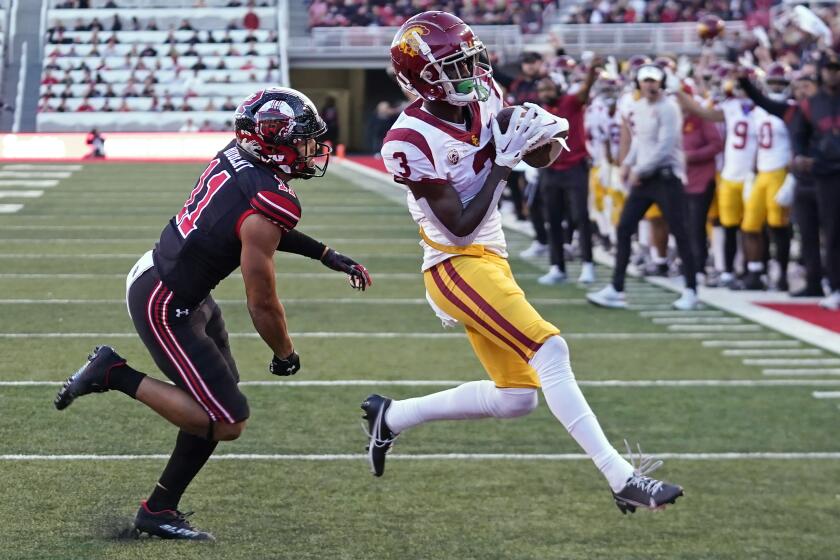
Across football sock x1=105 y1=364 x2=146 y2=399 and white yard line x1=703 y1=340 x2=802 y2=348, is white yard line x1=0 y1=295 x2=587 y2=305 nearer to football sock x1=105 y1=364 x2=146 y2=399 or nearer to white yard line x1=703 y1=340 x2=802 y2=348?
white yard line x1=703 y1=340 x2=802 y2=348

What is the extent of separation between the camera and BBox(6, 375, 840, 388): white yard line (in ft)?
25.5

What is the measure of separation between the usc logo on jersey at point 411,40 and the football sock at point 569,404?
1058mm

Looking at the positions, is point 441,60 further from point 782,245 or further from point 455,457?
point 782,245

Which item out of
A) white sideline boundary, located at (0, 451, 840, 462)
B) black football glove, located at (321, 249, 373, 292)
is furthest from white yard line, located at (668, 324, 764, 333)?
black football glove, located at (321, 249, 373, 292)

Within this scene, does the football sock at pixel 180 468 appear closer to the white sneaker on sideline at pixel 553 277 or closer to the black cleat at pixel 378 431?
the black cleat at pixel 378 431

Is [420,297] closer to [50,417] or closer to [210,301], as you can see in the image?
[50,417]

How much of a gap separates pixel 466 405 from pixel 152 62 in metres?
32.8

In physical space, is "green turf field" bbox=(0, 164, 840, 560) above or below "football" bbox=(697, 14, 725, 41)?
below

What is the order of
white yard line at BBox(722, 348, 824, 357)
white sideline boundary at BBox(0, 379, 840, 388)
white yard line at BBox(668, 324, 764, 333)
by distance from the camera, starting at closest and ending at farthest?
1. white sideline boundary at BBox(0, 379, 840, 388)
2. white yard line at BBox(722, 348, 824, 357)
3. white yard line at BBox(668, 324, 764, 333)

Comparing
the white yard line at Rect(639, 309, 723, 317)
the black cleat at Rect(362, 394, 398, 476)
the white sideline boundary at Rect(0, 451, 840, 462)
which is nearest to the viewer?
the black cleat at Rect(362, 394, 398, 476)

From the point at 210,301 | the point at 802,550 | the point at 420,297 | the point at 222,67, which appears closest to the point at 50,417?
the point at 210,301

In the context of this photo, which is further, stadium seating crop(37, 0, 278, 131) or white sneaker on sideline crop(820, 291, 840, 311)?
stadium seating crop(37, 0, 278, 131)

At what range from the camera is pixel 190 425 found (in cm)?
479

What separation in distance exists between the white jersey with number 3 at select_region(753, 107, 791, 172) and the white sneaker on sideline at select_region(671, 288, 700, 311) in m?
1.34
